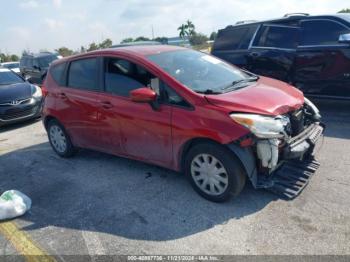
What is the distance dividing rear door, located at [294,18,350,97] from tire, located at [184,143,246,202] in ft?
12.1

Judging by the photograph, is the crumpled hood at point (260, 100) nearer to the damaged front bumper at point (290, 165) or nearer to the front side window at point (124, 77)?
the damaged front bumper at point (290, 165)

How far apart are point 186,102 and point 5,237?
7.67 ft

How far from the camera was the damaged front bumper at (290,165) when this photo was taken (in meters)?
3.28

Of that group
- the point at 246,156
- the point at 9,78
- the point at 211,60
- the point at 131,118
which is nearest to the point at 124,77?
the point at 131,118

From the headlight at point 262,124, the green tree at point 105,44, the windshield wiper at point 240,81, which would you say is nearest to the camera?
the headlight at point 262,124

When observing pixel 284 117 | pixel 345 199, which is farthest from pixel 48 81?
pixel 345 199

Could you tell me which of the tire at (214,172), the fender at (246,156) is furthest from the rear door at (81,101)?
the fender at (246,156)

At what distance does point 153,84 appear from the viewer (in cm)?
388

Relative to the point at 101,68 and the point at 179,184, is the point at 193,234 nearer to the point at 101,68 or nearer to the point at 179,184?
the point at 179,184

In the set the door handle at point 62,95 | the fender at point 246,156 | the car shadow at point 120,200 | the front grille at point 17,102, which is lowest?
the car shadow at point 120,200

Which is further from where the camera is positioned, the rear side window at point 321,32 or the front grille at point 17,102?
the front grille at point 17,102

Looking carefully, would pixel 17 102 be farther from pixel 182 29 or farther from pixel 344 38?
pixel 182 29

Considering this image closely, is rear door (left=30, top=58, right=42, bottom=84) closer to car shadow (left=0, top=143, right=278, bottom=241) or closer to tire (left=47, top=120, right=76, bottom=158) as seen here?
tire (left=47, top=120, right=76, bottom=158)

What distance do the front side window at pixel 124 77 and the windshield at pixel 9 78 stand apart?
6.10m
